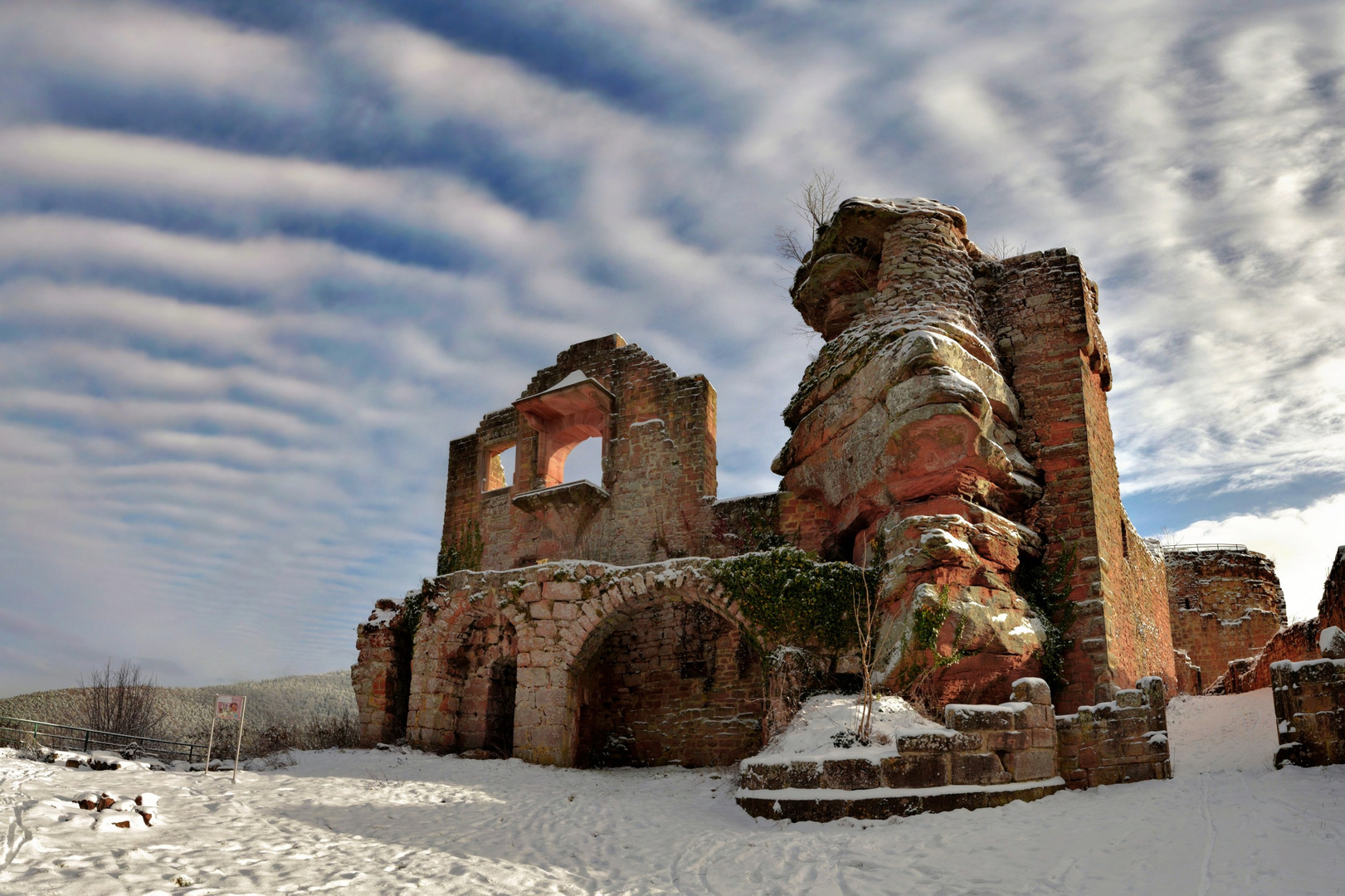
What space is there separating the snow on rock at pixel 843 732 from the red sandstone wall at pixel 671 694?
13.0ft

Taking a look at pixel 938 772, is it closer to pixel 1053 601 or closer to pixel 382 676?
pixel 1053 601

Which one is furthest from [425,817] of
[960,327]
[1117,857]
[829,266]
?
[829,266]

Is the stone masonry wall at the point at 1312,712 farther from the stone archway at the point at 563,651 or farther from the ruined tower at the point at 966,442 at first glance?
the stone archway at the point at 563,651

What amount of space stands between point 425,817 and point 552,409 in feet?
36.3

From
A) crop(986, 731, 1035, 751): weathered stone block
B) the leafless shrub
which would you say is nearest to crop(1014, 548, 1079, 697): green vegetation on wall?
crop(986, 731, 1035, 751): weathered stone block

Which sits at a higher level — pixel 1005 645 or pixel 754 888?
pixel 1005 645

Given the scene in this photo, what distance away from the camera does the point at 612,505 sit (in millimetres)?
16703

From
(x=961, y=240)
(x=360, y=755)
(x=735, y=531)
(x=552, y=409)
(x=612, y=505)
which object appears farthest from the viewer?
(x=552, y=409)

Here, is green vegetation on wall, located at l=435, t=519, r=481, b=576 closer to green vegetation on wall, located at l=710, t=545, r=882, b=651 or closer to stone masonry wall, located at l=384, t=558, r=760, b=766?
stone masonry wall, located at l=384, t=558, r=760, b=766

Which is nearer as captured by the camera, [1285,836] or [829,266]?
[1285,836]

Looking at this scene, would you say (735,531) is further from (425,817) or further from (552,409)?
(425,817)

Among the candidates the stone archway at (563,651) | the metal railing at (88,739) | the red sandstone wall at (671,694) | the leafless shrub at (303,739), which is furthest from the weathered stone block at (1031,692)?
the metal railing at (88,739)

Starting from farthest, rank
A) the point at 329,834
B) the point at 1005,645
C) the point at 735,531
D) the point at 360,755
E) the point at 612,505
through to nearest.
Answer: the point at 612,505, the point at 735,531, the point at 360,755, the point at 1005,645, the point at 329,834

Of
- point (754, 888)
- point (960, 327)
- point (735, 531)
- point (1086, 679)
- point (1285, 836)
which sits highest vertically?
point (960, 327)
